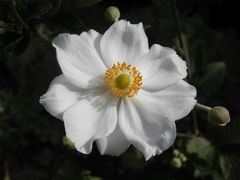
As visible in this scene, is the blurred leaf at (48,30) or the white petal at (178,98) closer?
the white petal at (178,98)

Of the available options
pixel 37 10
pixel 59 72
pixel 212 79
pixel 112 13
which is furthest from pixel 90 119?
pixel 59 72

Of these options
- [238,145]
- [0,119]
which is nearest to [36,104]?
[0,119]

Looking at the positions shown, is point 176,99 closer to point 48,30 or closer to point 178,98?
point 178,98

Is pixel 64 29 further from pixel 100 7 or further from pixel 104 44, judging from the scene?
pixel 100 7

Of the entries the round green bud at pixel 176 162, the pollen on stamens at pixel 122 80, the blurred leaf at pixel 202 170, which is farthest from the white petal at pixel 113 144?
the blurred leaf at pixel 202 170

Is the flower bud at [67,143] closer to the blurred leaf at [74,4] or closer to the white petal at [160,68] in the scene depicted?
the white petal at [160,68]

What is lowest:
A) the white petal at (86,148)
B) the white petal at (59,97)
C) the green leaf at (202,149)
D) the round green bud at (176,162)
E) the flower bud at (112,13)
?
the green leaf at (202,149)

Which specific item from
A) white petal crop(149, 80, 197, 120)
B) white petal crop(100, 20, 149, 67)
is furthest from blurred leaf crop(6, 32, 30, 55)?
white petal crop(149, 80, 197, 120)
